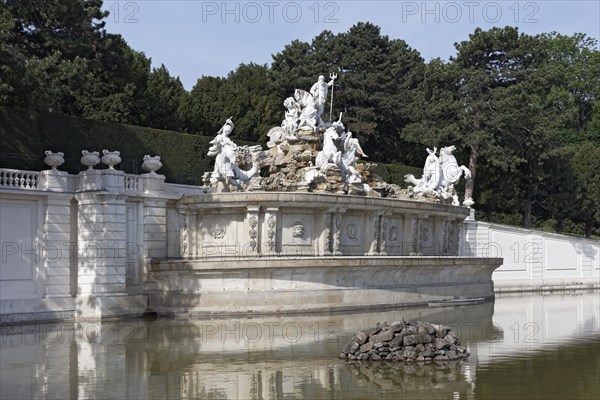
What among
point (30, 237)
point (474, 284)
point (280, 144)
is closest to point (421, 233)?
point (474, 284)

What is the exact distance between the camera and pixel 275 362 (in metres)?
17.2

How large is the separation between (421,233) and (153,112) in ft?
60.4

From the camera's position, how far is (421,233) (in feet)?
113

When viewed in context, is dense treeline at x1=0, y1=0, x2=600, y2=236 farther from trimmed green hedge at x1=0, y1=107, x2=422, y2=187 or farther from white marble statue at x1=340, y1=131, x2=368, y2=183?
→ white marble statue at x1=340, y1=131, x2=368, y2=183

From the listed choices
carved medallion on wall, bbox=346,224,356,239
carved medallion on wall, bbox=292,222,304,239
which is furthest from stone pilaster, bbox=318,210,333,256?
carved medallion on wall, bbox=346,224,356,239

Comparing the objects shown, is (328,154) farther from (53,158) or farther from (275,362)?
(275,362)

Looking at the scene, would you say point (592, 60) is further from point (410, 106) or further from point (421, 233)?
point (421, 233)

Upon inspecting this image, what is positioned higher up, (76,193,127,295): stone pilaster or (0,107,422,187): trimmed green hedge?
(0,107,422,187): trimmed green hedge

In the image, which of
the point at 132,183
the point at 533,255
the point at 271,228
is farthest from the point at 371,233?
the point at 533,255

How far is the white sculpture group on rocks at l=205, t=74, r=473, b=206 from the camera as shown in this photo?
1173 inches

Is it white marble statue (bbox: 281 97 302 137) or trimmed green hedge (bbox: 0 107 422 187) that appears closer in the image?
trimmed green hedge (bbox: 0 107 422 187)

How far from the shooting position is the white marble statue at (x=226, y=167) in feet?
96.6

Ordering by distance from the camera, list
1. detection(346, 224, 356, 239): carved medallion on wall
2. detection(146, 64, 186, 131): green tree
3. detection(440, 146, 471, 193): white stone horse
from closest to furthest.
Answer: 1. detection(346, 224, 356, 239): carved medallion on wall
2. detection(440, 146, 471, 193): white stone horse
3. detection(146, 64, 186, 131): green tree

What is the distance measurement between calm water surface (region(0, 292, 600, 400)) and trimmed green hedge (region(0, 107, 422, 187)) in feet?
26.8
